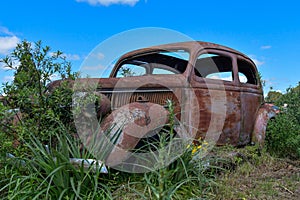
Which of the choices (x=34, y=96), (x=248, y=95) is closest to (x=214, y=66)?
(x=248, y=95)

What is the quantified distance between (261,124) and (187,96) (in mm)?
1972

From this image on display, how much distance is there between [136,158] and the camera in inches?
119

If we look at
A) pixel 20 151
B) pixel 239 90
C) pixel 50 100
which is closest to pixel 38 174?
pixel 20 151

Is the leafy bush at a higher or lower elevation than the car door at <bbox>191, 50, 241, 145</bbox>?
lower

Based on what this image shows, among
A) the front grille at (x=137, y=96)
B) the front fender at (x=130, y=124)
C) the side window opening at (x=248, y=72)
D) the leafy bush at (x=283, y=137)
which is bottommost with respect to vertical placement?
the leafy bush at (x=283, y=137)

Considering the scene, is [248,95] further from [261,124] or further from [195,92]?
[195,92]

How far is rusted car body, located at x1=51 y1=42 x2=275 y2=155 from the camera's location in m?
3.71

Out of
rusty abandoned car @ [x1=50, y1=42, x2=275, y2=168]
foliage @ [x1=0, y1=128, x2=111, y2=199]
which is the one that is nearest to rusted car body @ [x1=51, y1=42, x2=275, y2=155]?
rusty abandoned car @ [x1=50, y1=42, x2=275, y2=168]

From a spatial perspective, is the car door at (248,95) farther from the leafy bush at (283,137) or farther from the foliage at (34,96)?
the foliage at (34,96)

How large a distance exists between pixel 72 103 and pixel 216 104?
2164mm

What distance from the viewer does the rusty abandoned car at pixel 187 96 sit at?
3.25m

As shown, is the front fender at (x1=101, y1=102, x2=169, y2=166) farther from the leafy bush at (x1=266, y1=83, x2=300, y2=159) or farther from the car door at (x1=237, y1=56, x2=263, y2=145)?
the leafy bush at (x1=266, y1=83, x2=300, y2=159)

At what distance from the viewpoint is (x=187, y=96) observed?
388 cm

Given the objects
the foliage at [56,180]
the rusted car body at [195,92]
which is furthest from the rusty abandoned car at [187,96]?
the foliage at [56,180]
